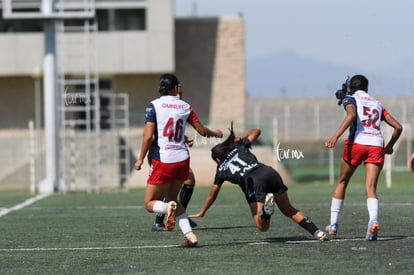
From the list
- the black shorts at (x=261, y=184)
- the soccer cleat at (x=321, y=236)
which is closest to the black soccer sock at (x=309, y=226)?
the soccer cleat at (x=321, y=236)

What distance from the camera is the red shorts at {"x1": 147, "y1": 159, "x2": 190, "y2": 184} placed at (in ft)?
38.5

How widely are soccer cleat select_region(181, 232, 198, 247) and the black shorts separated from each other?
858 mm

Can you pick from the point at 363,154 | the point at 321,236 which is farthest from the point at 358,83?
the point at 321,236

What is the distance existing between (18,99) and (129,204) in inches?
934

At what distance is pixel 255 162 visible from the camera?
12250 millimetres

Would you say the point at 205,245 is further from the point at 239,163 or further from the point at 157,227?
the point at 157,227

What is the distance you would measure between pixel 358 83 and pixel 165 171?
8.14 feet

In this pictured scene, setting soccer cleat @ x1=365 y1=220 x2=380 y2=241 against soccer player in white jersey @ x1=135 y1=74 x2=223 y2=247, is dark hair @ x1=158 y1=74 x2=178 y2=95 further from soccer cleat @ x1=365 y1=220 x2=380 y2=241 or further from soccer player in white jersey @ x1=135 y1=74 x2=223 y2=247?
soccer cleat @ x1=365 y1=220 x2=380 y2=241

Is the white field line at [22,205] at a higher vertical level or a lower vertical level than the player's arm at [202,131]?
lower

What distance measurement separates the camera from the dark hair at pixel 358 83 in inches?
496

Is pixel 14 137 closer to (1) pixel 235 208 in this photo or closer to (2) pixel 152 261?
(1) pixel 235 208

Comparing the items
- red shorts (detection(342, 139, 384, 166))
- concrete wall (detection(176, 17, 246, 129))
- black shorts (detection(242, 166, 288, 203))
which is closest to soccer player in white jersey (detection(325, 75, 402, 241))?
red shorts (detection(342, 139, 384, 166))

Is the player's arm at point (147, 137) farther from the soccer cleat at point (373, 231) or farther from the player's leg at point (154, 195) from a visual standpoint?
the soccer cleat at point (373, 231)

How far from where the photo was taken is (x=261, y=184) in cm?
1203
